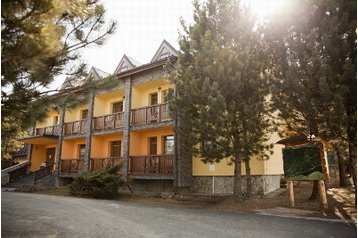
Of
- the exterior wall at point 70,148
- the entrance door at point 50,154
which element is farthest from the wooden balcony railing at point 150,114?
the entrance door at point 50,154

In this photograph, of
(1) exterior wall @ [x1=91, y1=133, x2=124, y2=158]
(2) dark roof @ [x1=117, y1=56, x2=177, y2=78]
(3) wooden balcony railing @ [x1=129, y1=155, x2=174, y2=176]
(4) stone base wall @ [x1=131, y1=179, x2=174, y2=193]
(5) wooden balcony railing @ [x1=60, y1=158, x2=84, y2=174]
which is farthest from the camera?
(5) wooden balcony railing @ [x1=60, y1=158, x2=84, y2=174]

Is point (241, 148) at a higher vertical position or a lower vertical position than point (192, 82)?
lower

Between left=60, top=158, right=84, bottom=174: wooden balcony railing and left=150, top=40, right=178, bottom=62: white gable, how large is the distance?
918 centimetres

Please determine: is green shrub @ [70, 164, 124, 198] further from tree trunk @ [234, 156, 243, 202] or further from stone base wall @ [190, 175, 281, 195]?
tree trunk @ [234, 156, 243, 202]

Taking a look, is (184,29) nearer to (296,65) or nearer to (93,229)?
(296,65)

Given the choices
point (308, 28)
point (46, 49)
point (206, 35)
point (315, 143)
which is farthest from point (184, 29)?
point (46, 49)

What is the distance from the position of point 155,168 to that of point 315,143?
9.24 m

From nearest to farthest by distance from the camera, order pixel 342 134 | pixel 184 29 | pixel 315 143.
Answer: pixel 342 134
pixel 315 143
pixel 184 29

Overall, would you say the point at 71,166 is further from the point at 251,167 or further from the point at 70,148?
the point at 251,167

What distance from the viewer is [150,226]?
781cm

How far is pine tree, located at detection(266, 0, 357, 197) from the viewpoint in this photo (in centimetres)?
842

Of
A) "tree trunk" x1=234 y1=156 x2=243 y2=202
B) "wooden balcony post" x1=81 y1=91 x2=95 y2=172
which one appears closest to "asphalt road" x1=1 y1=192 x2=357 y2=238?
"tree trunk" x1=234 y1=156 x2=243 y2=202

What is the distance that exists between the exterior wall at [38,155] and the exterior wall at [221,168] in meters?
16.1

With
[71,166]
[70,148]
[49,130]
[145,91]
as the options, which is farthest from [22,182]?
[145,91]
